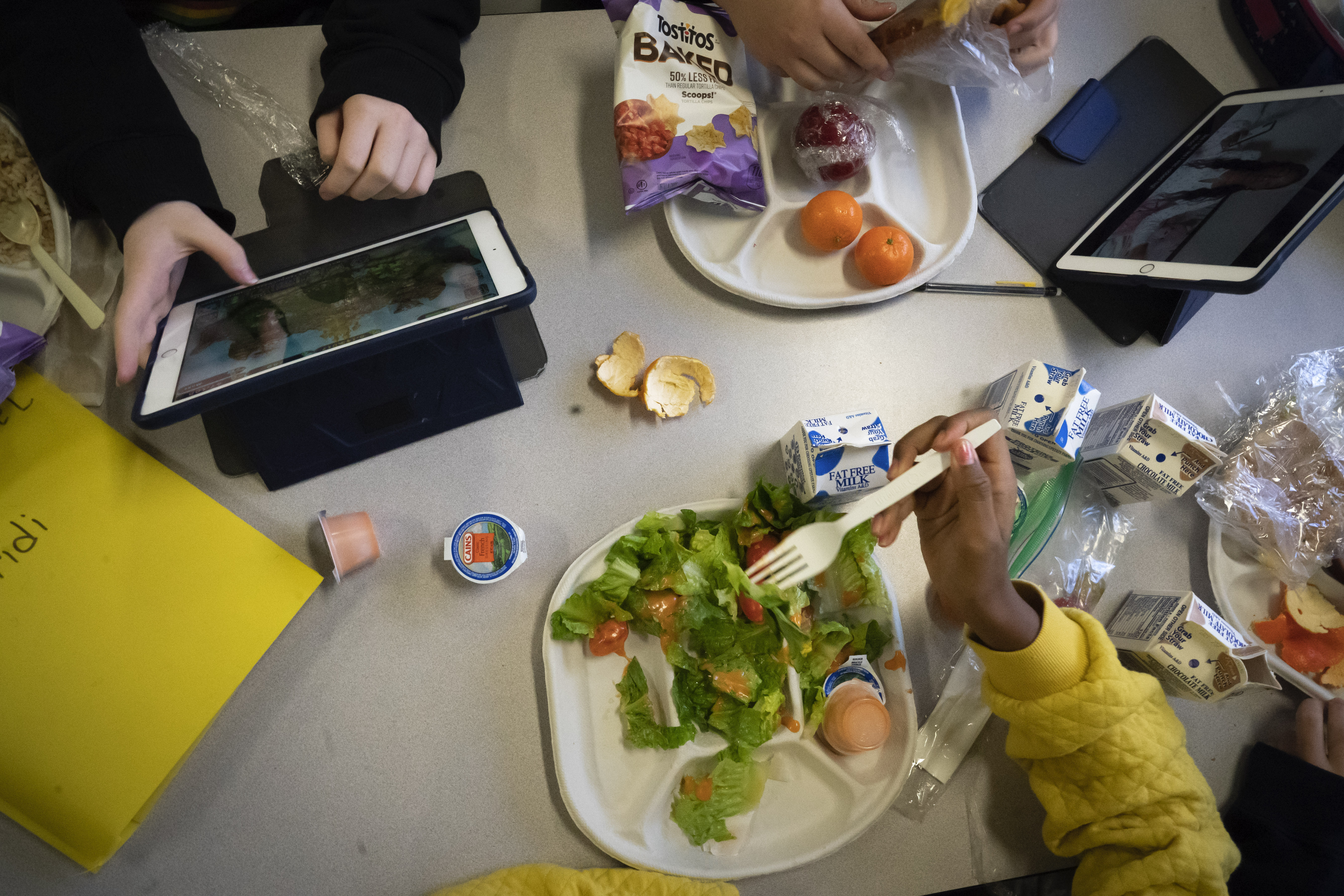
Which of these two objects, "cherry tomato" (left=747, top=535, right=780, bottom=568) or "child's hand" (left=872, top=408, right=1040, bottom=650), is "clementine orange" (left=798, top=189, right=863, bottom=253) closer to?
"child's hand" (left=872, top=408, right=1040, bottom=650)

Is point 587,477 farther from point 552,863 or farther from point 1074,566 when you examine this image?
point 1074,566

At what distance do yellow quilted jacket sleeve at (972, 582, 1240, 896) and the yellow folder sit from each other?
91 cm

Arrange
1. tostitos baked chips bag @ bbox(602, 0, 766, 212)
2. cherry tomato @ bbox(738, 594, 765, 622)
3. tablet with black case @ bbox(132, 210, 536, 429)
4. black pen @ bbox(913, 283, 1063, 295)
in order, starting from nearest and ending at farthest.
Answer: tablet with black case @ bbox(132, 210, 536, 429) < cherry tomato @ bbox(738, 594, 765, 622) < tostitos baked chips bag @ bbox(602, 0, 766, 212) < black pen @ bbox(913, 283, 1063, 295)

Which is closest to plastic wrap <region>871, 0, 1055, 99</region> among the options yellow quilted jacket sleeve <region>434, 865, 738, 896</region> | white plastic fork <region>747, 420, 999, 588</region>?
white plastic fork <region>747, 420, 999, 588</region>

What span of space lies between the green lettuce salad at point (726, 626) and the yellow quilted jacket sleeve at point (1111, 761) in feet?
0.59

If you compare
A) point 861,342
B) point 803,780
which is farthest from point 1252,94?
point 803,780

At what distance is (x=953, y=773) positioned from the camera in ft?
3.09

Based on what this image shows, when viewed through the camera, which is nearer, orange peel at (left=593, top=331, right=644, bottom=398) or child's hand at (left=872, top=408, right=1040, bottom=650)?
child's hand at (left=872, top=408, right=1040, bottom=650)

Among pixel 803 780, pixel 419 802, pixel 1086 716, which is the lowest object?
pixel 419 802

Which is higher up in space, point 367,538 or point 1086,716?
point 1086,716

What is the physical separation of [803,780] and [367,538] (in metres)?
0.64

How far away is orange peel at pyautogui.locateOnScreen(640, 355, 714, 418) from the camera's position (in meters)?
1.01

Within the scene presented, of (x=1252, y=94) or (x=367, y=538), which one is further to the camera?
(x=1252, y=94)

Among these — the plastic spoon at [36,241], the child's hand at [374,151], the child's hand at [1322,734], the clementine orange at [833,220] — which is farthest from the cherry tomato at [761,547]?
the plastic spoon at [36,241]
